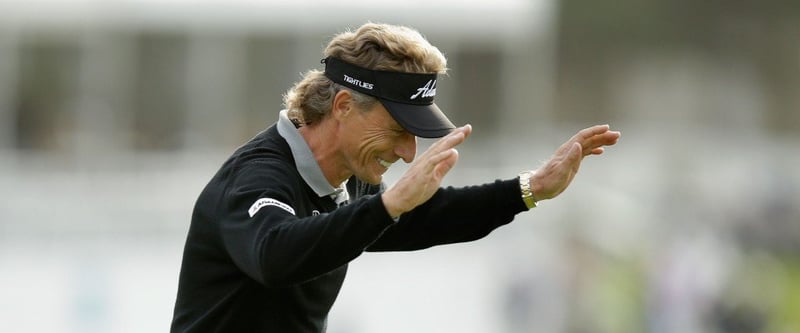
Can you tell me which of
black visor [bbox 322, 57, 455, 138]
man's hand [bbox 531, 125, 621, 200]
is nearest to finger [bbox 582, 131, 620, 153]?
man's hand [bbox 531, 125, 621, 200]

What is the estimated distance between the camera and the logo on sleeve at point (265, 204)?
4.17 m

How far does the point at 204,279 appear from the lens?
4.56 meters

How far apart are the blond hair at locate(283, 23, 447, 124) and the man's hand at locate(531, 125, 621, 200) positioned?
17.6 inches

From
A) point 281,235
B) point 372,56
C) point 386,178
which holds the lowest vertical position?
point 386,178

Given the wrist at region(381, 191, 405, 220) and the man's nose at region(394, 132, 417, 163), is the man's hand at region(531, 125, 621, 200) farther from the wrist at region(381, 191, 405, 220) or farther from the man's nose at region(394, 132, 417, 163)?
the wrist at region(381, 191, 405, 220)

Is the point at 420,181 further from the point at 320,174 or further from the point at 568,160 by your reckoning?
the point at 568,160

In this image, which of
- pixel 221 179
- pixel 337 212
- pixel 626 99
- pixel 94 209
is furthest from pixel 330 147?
pixel 626 99

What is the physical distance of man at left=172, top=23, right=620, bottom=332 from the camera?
14.2 ft

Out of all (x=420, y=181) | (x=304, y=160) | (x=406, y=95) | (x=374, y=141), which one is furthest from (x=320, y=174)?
(x=420, y=181)

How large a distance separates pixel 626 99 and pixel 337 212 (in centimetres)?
3000

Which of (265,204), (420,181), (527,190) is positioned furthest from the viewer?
(527,190)

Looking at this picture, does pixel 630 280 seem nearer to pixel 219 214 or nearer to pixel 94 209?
pixel 94 209

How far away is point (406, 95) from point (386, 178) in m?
11.9

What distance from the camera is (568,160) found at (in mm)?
4746
